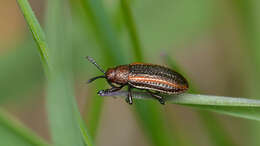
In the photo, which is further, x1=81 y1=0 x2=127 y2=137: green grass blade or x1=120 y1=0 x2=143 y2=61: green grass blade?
x1=120 y1=0 x2=143 y2=61: green grass blade

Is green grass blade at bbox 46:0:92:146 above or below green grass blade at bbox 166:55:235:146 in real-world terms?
above

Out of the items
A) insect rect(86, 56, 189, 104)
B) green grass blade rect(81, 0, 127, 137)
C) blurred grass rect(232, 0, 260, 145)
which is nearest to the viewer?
green grass blade rect(81, 0, 127, 137)

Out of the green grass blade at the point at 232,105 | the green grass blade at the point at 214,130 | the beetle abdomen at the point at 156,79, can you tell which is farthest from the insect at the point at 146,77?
the green grass blade at the point at 232,105

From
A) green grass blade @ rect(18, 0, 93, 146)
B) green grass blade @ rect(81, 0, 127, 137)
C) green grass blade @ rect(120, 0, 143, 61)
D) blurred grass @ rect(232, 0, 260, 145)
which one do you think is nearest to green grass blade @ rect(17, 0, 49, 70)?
green grass blade @ rect(18, 0, 93, 146)

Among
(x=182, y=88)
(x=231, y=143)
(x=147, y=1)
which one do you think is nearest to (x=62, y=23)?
(x=182, y=88)

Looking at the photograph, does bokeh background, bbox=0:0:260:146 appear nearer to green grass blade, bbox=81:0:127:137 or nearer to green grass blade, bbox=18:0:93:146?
green grass blade, bbox=81:0:127:137

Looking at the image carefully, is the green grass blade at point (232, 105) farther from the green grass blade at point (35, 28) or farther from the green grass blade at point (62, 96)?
the green grass blade at point (35, 28)

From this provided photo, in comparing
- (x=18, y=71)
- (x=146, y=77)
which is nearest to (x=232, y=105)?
(x=146, y=77)

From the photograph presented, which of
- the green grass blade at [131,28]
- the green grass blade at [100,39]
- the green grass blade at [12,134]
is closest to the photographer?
the green grass blade at [12,134]

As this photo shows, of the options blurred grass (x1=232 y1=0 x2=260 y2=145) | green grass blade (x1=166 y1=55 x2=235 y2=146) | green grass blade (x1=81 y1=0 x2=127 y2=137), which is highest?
green grass blade (x1=81 y1=0 x2=127 y2=137)
